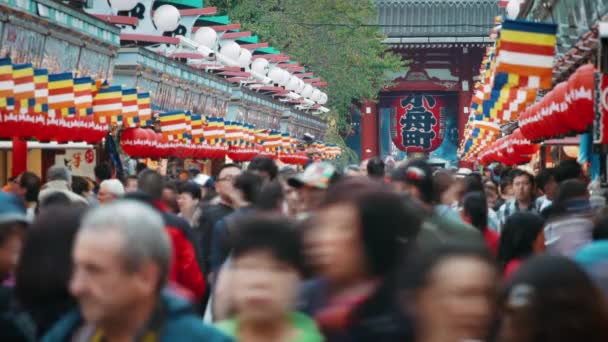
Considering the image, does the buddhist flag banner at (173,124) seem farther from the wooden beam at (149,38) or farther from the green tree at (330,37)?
the green tree at (330,37)

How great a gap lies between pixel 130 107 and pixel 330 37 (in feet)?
105

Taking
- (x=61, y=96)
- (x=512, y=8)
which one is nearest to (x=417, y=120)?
(x=512, y=8)

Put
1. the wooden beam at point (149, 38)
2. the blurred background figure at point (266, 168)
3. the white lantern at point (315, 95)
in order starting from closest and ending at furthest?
1. the blurred background figure at point (266, 168)
2. the wooden beam at point (149, 38)
3. the white lantern at point (315, 95)

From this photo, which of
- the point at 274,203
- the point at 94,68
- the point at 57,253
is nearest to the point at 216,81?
the point at 94,68

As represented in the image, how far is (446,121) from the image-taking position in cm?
→ 6900

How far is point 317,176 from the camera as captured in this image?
276 inches

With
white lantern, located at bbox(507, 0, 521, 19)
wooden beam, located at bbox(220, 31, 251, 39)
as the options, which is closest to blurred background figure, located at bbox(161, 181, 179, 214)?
white lantern, located at bbox(507, 0, 521, 19)

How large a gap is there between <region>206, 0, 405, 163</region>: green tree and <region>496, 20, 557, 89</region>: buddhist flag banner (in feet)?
116

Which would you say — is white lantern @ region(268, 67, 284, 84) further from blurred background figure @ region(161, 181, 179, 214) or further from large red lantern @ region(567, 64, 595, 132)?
blurred background figure @ region(161, 181, 179, 214)

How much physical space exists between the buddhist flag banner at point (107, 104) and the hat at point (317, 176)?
13.2 m

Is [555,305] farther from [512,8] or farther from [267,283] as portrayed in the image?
[512,8]

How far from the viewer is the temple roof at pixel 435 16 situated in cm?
6209

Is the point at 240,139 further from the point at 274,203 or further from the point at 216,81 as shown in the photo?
the point at 274,203

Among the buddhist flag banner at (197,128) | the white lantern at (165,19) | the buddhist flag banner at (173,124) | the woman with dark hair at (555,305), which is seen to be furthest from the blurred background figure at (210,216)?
the white lantern at (165,19)
